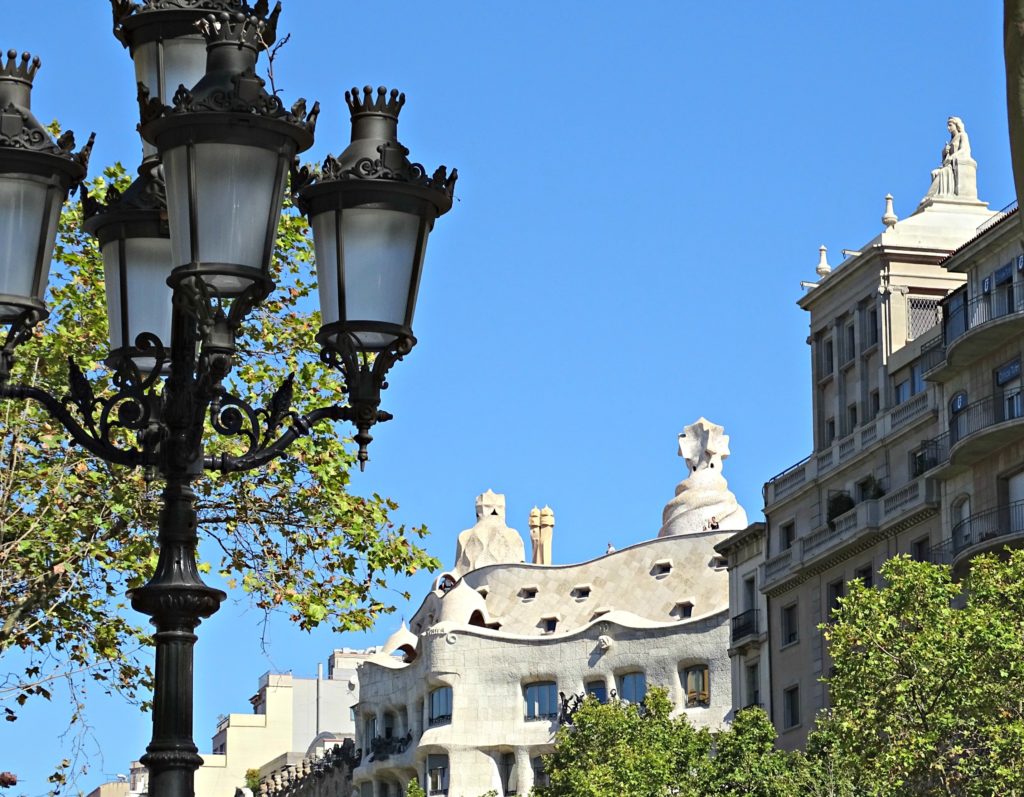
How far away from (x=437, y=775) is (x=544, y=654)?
22.1 ft

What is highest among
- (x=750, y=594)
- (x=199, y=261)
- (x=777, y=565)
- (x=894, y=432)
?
(x=894, y=432)

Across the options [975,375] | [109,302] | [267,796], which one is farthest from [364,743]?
[109,302]

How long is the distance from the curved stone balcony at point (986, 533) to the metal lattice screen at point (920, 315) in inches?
328

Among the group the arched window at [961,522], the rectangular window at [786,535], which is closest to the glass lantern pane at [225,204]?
the arched window at [961,522]

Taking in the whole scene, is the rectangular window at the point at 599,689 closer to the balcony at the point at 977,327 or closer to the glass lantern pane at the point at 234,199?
the balcony at the point at 977,327

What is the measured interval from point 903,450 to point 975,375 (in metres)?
4.14

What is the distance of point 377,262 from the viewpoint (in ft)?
31.3

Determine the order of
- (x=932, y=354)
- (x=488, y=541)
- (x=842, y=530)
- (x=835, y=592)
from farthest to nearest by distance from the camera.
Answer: (x=488, y=541)
(x=835, y=592)
(x=842, y=530)
(x=932, y=354)

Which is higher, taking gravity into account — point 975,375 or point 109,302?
point 975,375

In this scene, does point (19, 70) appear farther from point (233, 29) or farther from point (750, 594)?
point (750, 594)

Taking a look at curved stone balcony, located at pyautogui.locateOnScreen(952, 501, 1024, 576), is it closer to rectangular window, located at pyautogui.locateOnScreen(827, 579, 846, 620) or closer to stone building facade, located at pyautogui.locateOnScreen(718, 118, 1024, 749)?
stone building facade, located at pyautogui.locateOnScreen(718, 118, 1024, 749)

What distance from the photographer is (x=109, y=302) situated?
33.7 ft

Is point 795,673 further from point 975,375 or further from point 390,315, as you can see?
point 390,315

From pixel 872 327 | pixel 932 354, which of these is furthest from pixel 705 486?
pixel 932 354
